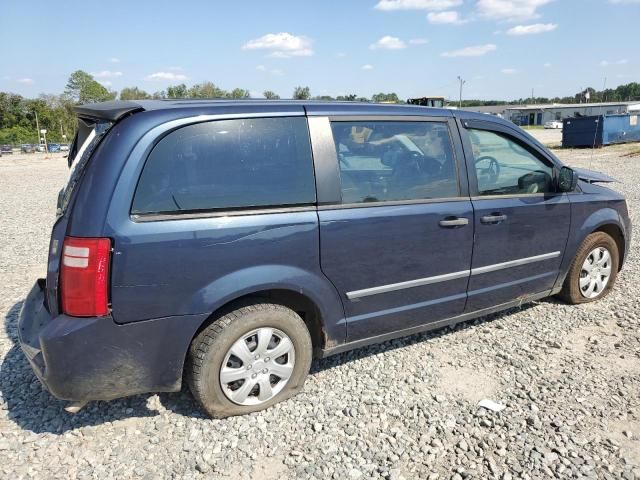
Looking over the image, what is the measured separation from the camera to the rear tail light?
237 cm

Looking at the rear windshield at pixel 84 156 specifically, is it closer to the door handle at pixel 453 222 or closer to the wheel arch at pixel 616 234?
the door handle at pixel 453 222

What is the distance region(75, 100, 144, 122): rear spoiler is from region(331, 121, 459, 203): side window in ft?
3.86

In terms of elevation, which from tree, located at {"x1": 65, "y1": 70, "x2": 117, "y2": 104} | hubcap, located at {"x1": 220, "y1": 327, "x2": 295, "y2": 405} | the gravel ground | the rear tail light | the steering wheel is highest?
tree, located at {"x1": 65, "y1": 70, "x2": 117, "y2": 104}

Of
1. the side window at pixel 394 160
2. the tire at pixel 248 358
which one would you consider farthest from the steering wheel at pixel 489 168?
the tire at pixel 248 358

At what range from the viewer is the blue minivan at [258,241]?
2.44 meters

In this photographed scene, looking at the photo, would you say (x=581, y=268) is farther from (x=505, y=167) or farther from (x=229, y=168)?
(x=229, y=168)

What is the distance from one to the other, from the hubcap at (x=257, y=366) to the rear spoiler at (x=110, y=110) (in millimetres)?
1402

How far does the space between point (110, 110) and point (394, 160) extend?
1783mm

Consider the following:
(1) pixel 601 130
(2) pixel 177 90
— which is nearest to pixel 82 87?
(2) pixel 177 90

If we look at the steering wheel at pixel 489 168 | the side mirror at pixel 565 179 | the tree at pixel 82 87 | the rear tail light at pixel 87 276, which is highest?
the tree at pixel 82 87

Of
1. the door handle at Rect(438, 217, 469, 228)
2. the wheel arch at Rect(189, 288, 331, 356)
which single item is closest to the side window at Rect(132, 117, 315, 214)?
the wheel arch at Rect(189, 288, 331, 356)

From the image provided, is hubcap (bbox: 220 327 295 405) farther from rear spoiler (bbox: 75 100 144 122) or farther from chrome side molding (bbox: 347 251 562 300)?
rear spoiler (bbox: 75 100 144 122)

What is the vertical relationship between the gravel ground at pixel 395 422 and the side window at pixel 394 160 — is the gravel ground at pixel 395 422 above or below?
below

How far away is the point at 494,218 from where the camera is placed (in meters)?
3.57
